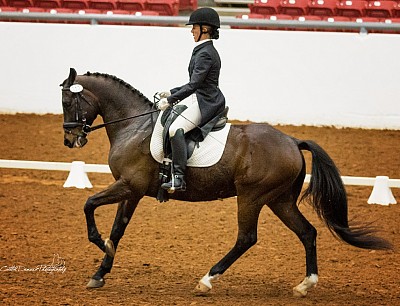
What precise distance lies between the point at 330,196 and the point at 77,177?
15.0ft

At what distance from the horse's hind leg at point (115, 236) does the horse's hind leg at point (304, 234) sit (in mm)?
1245

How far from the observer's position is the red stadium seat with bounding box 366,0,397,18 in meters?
15.0

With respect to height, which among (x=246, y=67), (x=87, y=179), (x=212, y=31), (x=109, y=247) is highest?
(x=212, y=31)

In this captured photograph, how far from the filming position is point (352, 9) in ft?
50.1

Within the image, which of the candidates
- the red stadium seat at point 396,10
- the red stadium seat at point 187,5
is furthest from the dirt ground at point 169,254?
the red stadium seat at point 187,5

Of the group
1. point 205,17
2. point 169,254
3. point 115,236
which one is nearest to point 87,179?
point 169,254

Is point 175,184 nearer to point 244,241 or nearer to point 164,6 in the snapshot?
point 244,241

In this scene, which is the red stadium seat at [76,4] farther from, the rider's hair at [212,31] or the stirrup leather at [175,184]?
the stirrup leather at [175,184]

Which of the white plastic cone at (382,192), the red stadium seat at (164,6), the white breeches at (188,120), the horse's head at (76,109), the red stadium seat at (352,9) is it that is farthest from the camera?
the red stadium seat at (164,6)

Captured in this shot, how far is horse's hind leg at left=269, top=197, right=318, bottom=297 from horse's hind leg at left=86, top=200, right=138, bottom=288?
4.08 ft

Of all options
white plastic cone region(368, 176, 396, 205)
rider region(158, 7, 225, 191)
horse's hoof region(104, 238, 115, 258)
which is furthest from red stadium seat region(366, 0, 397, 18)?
horse's hoof region(104, 238, 115, 258)

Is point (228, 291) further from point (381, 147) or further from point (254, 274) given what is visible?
point (381, 147)

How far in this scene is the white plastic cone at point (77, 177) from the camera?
420 inches

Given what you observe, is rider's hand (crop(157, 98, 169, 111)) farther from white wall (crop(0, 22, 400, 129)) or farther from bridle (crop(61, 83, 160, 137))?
white wall (crop(0, 22, 400, 129))
